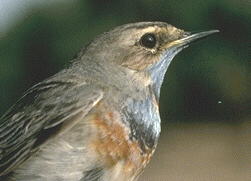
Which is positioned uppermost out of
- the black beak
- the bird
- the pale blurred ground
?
the black beak

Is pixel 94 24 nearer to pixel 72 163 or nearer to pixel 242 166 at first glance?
pixel 242 166

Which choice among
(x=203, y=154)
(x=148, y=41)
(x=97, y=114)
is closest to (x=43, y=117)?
(x=97, y=114)

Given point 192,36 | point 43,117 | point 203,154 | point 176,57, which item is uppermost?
point 192,36

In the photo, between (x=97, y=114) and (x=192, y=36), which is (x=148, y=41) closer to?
(x=192, y=36)

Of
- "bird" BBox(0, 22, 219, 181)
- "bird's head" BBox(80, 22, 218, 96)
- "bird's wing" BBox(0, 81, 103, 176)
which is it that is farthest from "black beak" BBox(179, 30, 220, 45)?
"bird's wing" BBox(0, 81, 103, 176)

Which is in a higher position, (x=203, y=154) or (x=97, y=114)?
(x=97, y=114)

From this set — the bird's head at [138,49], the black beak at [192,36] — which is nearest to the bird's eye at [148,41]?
the bird's head at [138,49]

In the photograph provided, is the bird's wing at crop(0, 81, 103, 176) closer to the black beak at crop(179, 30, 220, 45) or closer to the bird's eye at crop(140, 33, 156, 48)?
the bird's eye at crop(140, 33, 156, 48)
